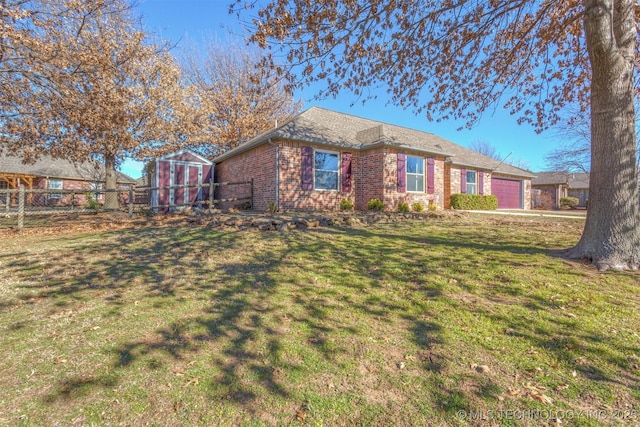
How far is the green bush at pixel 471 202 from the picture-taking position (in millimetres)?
16281

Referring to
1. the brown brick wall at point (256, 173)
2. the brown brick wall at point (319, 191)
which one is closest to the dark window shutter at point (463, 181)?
the brown brick wall at point (319, 191)

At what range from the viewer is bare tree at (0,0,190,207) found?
732 cm

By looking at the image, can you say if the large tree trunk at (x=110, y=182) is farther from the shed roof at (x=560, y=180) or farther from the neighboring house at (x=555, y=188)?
the shed roof at (x=560, y=180)

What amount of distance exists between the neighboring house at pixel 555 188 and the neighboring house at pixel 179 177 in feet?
84.6

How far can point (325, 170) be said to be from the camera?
1224 centimetres

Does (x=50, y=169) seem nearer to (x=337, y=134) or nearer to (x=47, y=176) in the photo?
(x=47, y=176)

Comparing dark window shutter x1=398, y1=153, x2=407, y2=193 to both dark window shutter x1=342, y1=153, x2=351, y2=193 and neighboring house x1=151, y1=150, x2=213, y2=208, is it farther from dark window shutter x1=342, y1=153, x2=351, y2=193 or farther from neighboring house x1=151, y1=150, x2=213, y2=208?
neighboring house x1=151, y1=150, x2=213, y2=208

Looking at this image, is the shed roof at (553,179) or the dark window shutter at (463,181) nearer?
the dark window shutter at (463,181)

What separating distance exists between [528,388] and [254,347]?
200 cm

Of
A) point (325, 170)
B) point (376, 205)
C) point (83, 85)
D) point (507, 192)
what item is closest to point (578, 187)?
point (507, 192)

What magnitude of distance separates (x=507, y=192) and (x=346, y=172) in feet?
50.0

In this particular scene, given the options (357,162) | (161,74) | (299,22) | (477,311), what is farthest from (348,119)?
(477,311)

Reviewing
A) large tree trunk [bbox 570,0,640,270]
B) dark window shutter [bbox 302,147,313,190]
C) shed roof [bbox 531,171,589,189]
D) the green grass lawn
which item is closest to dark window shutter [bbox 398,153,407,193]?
dark window shutter [bbox 302,147,313,190]

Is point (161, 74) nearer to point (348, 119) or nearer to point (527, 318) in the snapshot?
point (348, 119)
